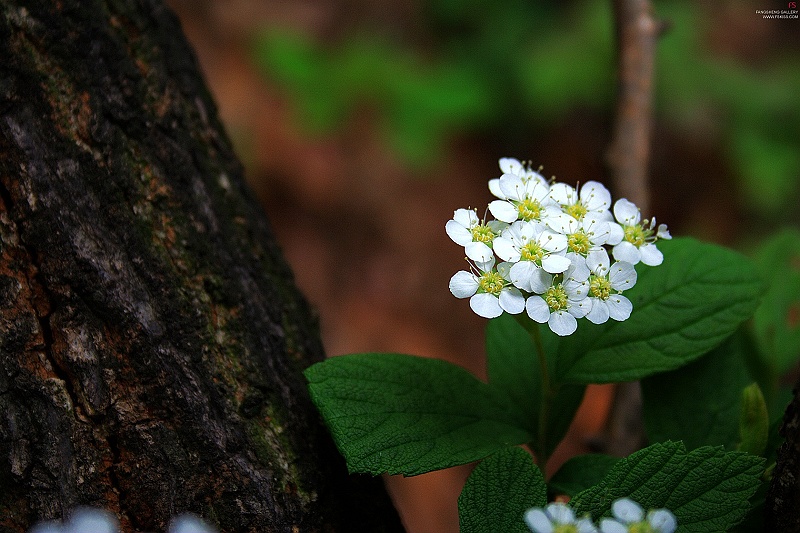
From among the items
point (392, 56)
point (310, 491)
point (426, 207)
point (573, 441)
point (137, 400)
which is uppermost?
point (392, 56)

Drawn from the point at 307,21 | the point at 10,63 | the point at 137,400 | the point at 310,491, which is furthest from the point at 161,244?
the point at 307,21

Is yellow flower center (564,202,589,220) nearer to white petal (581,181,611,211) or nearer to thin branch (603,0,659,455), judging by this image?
white petal (581,181,611,211)

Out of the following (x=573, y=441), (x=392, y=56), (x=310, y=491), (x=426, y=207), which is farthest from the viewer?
(x=392, y=56)

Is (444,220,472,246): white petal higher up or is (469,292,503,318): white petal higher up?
(444,220,472,246): white petal

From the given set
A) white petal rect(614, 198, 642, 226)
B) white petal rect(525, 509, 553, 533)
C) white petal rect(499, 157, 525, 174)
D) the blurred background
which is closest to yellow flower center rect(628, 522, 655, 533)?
white petal rect(525, 509, 553, 533)

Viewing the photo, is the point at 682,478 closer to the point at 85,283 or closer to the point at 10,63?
the point at 85,283

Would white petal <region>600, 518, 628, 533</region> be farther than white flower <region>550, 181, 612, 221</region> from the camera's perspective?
No
